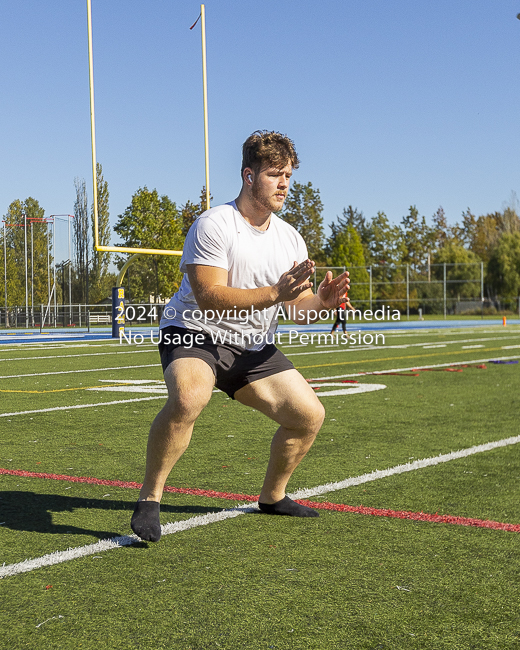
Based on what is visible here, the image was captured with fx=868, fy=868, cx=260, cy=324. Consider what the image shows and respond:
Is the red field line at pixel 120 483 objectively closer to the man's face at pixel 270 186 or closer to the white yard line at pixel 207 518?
the white yard line at pixel 207 518

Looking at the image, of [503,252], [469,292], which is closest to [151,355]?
[469,292]

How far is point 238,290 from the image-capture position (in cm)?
366

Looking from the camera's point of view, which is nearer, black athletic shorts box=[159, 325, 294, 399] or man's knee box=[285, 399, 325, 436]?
black athletic shorts box=[159, 325, 294, 399]

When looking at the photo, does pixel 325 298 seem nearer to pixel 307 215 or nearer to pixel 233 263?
pixel 233 263

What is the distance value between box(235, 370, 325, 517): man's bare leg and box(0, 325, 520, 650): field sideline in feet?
0.38

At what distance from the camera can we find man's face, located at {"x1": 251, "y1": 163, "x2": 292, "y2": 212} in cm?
395

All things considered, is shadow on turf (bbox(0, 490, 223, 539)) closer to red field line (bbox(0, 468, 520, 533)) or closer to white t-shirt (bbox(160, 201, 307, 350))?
red field line (bbox(0, 468, 520, 533))

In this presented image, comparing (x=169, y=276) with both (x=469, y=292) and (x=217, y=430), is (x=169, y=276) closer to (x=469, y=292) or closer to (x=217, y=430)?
(x=469, y=292)

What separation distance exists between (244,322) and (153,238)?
51360 mm

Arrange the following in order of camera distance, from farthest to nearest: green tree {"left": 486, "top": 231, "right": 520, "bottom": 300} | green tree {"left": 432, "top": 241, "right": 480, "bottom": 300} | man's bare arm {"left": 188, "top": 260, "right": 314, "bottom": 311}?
1. green tree {"left": 486, "top": 231, "right": 520, "bottom": 300}
2. green tree {"left": 432, "top": 241, "right": 480, "bottom": 300}
3. man's bare arm {"left": 188, "top": 260, "right": 314, "bottom": 311}

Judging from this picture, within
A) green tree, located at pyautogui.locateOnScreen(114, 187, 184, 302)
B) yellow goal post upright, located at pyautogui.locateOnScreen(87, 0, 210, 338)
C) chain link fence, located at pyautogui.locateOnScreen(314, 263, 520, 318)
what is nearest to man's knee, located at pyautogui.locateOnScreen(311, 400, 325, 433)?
yellow goal post upright, located at pyautogui.locateOnScreen(87, 0, 210, 338)

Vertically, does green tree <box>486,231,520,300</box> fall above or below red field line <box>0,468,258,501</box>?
above

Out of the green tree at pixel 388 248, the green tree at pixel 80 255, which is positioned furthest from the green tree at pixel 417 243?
the green tree at pixel 80 255

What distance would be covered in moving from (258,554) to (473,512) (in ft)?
4.48
